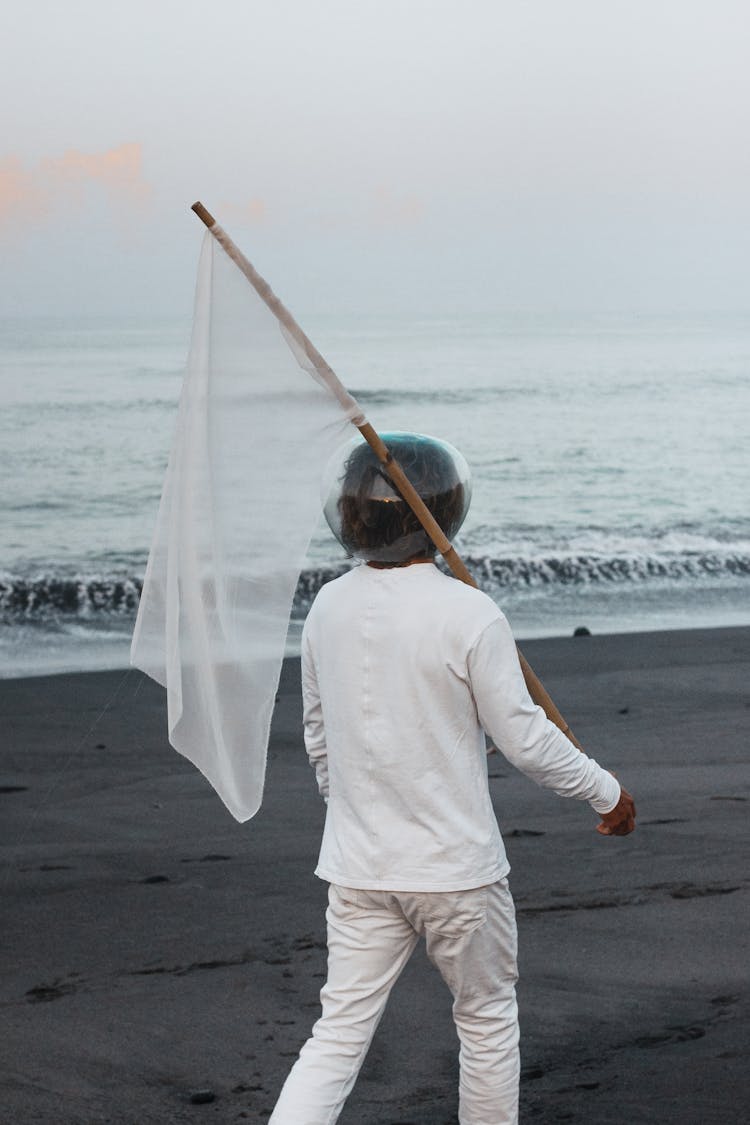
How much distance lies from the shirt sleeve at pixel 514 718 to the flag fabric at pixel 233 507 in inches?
15.2

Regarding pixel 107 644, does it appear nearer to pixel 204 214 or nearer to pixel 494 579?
Result: pixel 494 579

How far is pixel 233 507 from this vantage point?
7.82 feet

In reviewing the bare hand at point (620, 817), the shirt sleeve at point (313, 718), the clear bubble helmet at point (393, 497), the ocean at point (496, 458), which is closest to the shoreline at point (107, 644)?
the ocean at point (496, 458)

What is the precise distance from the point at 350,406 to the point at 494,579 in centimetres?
1144

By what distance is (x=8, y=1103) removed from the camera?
2785 mm

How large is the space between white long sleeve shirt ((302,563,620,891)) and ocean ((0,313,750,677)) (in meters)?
6.35

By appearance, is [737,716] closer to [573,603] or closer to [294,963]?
[294,963]

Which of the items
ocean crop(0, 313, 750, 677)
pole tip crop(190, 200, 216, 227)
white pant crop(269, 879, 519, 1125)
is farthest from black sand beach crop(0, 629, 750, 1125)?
ocean crop(0, 313, 750, 677)

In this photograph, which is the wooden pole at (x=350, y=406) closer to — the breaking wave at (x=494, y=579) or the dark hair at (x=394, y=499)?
the dark hair at (x=394, y=499)

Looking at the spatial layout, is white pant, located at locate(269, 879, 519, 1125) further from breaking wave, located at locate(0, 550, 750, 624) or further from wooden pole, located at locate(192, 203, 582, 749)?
breaking wave, located at locate(0, 550, 750, 624)

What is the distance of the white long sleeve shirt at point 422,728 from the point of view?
7.11 feet

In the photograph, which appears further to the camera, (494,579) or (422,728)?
(494,579)

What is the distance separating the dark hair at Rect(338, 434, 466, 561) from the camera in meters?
2.22

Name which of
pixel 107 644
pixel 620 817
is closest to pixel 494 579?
pixel 107 644
